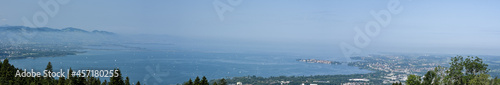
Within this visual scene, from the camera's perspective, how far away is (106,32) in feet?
208

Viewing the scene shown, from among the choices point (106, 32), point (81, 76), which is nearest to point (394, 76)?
point (81, 76)

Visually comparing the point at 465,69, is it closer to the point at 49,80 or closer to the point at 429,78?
the point at 429,78

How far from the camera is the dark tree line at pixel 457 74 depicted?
7.68m

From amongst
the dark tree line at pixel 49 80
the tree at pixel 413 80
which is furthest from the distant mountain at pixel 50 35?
the tree at pixel 413 80

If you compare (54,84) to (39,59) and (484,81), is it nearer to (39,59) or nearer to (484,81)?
(484,81)

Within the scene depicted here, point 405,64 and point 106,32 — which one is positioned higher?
point 106,32

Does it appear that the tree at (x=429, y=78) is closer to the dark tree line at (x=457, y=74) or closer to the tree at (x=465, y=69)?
the dark tree line at (x=457, y=74)

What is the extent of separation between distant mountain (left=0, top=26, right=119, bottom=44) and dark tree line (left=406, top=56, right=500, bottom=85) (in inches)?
1940

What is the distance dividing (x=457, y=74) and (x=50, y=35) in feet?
195

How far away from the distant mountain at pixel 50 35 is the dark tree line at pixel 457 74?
49283 millimetres

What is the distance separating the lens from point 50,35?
175 ft

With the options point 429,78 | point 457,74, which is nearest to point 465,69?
point 457,74

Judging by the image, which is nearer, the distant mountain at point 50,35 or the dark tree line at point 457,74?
the dark tree line at point 457,74

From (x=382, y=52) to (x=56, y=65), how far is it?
43.3m
